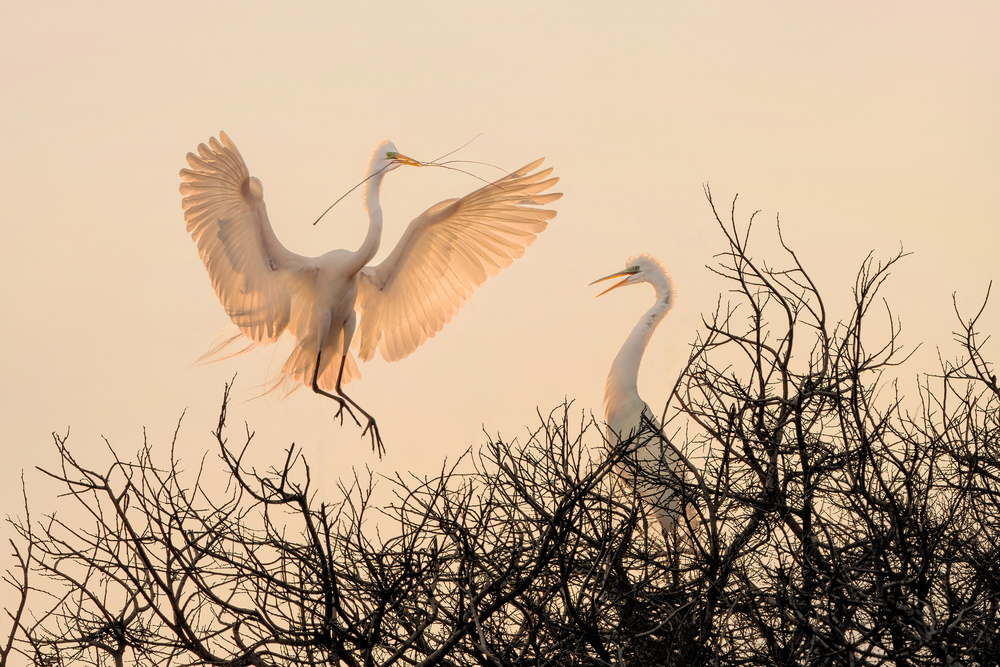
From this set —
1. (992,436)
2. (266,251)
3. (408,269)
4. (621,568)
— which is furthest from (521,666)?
(408,269)

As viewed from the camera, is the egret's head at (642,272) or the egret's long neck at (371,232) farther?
the egret's head at (642,272)

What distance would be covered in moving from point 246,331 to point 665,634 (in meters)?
3.98

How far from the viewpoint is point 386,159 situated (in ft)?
22.4

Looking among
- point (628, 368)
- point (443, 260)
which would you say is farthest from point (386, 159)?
point (628, 368)

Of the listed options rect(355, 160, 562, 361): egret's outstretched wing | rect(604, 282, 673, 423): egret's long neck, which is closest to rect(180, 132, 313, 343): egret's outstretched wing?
rect(355, 160, 562, 361): egret's outstretched wing

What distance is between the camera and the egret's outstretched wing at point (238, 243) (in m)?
6.16

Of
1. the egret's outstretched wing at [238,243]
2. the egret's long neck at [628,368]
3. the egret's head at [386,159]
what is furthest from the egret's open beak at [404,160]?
the egret's long neck at [628,368]

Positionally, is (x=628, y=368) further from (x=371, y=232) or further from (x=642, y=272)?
(x=371, y=232)

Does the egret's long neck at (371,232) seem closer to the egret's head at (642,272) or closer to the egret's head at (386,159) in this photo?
the egret's head at (386,159)

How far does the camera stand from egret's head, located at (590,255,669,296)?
26.1ft

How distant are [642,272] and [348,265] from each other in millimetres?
2485

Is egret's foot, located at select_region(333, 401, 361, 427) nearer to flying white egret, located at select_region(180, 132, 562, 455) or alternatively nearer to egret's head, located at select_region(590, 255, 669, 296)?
flying white egret, located at select_region(180, 132, 562, 455)

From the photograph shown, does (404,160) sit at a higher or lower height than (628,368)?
higher

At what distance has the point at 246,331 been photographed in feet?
22.8
